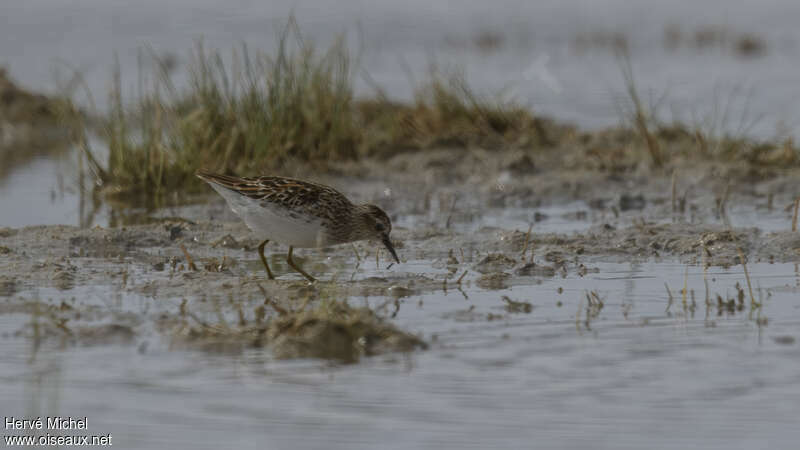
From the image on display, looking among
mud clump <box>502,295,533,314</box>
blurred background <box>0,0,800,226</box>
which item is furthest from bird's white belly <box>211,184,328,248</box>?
blurred background <box>0,0,800,226</box>

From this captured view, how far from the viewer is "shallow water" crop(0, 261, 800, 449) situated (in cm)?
509

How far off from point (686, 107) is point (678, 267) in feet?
30.3

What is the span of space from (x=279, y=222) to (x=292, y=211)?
5.0 inches

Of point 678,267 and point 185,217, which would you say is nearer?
point 678,267

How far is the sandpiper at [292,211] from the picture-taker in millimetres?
8438

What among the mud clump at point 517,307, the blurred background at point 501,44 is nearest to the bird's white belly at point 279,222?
the mud clump at point 517,307

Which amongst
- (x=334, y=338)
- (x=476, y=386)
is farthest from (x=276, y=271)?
(x=476, y=386)

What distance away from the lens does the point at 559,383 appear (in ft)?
18.9

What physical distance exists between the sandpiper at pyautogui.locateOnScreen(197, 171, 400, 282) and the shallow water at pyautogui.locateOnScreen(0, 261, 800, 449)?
145 centimetres

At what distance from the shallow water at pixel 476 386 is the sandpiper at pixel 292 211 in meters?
1.45

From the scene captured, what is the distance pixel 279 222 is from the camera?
27.6 feet

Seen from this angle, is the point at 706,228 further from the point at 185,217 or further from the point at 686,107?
the point at 686,107

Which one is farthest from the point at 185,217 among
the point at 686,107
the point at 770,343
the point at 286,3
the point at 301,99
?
the point at 286,3

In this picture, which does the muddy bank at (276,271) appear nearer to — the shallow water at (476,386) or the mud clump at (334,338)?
the mud clump at (334,338)
